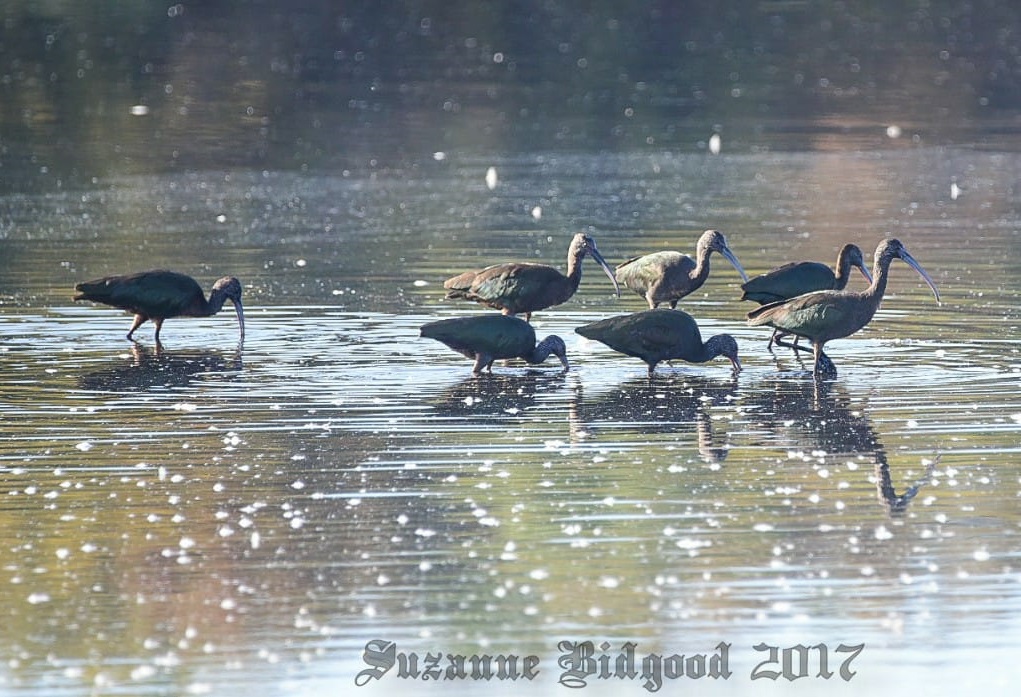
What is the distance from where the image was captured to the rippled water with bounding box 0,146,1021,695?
311 inches

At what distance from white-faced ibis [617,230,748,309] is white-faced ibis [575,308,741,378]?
1.75 metres

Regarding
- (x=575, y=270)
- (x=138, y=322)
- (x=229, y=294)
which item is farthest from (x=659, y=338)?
(x=138, y=322)

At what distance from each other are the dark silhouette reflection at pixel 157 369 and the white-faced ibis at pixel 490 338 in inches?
59.9

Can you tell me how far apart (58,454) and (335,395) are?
2.17 metres

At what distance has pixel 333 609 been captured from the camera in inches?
326

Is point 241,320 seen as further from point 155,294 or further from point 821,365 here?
point 821,365

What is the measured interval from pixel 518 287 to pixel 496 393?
2110mm

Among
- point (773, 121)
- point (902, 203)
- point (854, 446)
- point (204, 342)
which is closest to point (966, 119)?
point (773, 121)

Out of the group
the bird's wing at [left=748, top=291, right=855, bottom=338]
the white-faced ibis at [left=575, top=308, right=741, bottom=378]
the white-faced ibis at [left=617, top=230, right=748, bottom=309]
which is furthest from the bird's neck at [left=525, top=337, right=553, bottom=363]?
the white-faced ibis at [left=617, top=230, right=748, bottom=309]

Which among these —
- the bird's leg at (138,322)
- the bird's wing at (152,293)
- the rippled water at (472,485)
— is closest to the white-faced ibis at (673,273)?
the rippled water at (472,485)

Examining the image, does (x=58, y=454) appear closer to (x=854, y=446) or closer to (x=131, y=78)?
(x=854, y=446)

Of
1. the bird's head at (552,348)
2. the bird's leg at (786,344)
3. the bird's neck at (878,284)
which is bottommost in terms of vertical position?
the bird's leg at (786,344)

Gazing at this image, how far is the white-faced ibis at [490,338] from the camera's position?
1356cm

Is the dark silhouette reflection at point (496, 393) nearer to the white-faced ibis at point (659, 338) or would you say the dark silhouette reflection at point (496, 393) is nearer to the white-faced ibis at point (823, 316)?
the white-faced ibis at point (659, 338)
